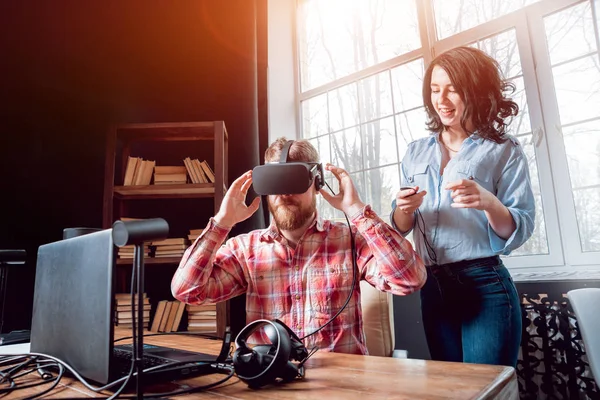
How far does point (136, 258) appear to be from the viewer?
493 mm

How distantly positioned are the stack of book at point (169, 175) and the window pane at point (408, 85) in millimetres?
1285

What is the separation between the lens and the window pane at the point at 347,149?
2.50m

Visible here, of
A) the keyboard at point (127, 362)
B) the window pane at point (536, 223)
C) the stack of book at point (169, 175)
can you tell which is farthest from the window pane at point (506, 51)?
the keyboard at point (127, 362)

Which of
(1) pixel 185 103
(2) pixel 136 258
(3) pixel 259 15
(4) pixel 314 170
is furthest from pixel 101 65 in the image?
(2) pixel 136 258

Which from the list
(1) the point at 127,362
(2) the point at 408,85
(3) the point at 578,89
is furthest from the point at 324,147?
(1) the point at 127,362

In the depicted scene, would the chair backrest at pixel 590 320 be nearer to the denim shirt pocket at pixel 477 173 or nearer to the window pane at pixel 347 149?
the denim shirt pocket at pixel 477 173

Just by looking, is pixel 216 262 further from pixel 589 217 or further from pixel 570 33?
pixel 570 33

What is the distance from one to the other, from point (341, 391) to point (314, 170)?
19.3 inches

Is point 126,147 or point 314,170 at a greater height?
point 126,147

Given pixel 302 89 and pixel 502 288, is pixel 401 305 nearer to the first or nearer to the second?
pixel 502 288

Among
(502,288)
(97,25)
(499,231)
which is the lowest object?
(502,288)

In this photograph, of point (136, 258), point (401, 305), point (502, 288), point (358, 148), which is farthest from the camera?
point (358, 148)

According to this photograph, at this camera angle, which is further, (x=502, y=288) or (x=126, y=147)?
(x=126, y=147)

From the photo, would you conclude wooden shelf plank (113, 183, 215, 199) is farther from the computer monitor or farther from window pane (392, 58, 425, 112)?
the computer monitor
